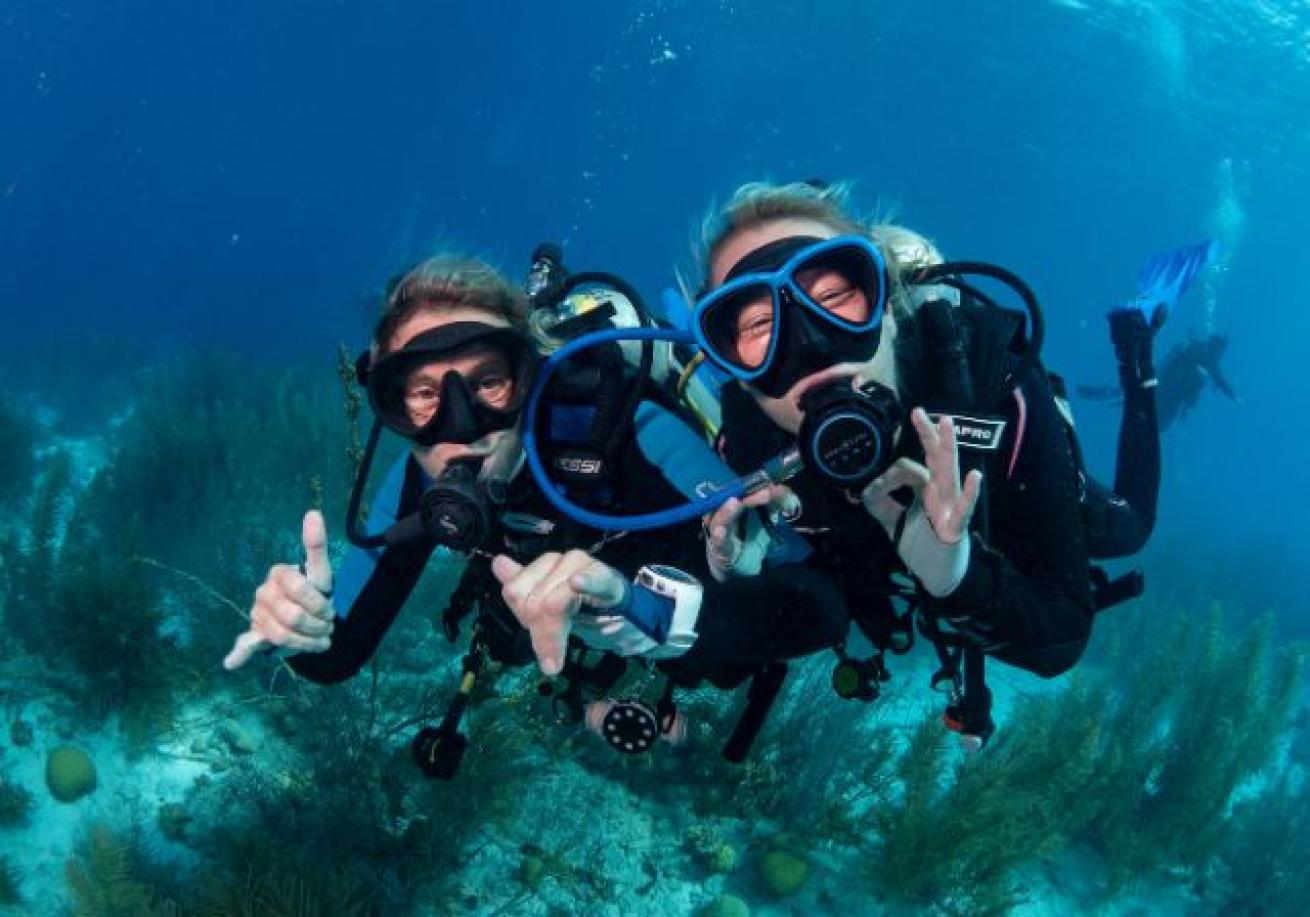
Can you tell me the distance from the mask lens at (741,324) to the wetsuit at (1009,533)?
0.38m

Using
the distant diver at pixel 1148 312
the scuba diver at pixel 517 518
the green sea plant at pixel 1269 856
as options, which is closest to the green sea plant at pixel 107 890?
the scuba diver at pixel 517 518

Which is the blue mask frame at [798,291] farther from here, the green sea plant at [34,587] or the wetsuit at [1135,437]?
the green sea plant at [34,587]

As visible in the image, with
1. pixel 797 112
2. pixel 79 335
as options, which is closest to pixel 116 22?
pixel 797 112


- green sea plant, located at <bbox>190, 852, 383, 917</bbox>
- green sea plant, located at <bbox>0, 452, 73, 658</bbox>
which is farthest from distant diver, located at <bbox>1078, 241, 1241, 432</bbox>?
green sea plant, located at <bbox>0, 452, 73, 658</bbox>

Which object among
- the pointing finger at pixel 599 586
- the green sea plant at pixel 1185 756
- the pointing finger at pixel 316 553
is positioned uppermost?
the pointing finger at pixel 316 553

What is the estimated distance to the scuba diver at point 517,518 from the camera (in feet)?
8.00

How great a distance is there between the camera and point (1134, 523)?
16.3 feet

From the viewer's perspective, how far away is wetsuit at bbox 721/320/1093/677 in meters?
2.77

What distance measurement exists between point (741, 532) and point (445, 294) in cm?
138

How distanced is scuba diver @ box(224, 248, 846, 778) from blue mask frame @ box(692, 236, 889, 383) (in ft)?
1.49

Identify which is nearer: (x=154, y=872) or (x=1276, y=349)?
(x=154, y=872)

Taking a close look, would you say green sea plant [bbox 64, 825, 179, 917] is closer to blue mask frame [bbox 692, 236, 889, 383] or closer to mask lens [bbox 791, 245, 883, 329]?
blue mask frame [bbox 692, 236, 889, 383]

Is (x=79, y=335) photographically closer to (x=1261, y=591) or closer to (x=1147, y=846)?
(x=1147, y=846)

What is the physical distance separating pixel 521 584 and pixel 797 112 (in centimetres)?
6293
